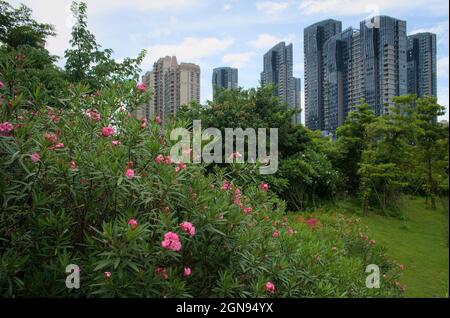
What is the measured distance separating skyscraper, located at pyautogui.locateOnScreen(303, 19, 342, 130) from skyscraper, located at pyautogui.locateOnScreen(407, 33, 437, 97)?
563 millimetres

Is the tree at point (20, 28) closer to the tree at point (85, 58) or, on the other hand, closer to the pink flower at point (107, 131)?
the tree at point (85, 58)

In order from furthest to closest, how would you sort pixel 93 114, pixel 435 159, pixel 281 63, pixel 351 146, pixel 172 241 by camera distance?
pixel 351 146, pixel 281 63, pixel 93 114, pixel 435 159, pixel 172 241

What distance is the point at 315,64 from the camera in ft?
11.0

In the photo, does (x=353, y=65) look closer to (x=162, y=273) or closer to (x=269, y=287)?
(x=269, y=287)

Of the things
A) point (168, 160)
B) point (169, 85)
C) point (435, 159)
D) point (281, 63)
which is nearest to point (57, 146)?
point (168, 160)

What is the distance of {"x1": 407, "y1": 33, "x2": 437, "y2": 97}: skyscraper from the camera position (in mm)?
2021

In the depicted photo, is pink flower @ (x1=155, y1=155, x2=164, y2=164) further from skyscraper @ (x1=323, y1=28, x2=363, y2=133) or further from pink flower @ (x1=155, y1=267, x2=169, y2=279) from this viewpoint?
skyscraper @ (x1=323, y1=28, x2=363, y2=133)

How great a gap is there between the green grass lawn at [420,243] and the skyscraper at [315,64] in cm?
130

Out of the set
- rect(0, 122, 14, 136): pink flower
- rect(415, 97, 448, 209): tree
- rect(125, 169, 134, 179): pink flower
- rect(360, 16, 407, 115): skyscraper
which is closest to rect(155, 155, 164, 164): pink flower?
rect(125, 169, 134, 179): pink flower

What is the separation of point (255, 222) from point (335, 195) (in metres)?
6.11

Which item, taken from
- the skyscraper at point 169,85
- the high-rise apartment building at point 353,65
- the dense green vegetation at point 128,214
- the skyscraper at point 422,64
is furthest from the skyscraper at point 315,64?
the skyscraper at point 169,85

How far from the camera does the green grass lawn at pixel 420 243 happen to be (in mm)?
1727

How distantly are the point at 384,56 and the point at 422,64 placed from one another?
300 millimetres
